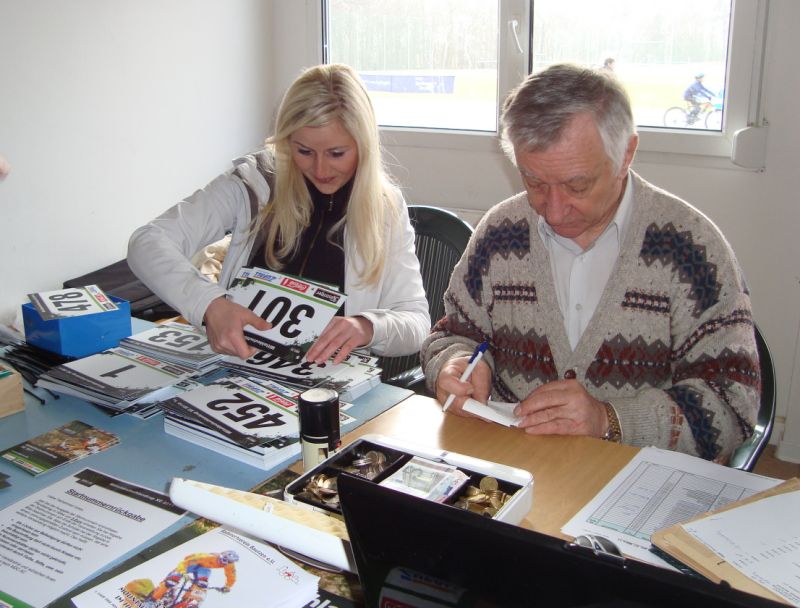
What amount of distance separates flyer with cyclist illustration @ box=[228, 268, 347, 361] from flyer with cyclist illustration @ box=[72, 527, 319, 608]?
70 cm

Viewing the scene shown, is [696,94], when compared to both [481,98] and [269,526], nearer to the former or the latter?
[481,98]

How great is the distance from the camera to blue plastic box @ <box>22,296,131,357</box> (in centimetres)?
188

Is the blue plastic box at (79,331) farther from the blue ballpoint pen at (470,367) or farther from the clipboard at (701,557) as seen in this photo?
the clipboard at (701,557)

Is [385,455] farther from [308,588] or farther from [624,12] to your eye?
[624,12]

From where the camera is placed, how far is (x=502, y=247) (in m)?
1.86

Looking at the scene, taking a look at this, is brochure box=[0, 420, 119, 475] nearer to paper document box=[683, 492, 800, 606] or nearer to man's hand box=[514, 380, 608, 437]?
man's hand box=[514, 380, 608, 437]

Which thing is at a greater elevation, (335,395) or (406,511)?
(406,511)

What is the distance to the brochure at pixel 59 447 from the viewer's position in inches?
56.3

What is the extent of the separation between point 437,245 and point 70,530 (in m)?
1.46

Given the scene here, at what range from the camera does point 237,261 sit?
2.26 meters

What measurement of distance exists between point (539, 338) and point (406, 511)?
1111mm

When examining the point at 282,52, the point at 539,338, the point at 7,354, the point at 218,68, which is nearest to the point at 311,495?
the point at 539,338

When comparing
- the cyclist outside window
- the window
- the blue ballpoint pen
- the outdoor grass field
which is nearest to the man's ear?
the blue ballpoint pen

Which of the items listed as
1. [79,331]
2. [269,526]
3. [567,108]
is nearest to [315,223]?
[79,331]
